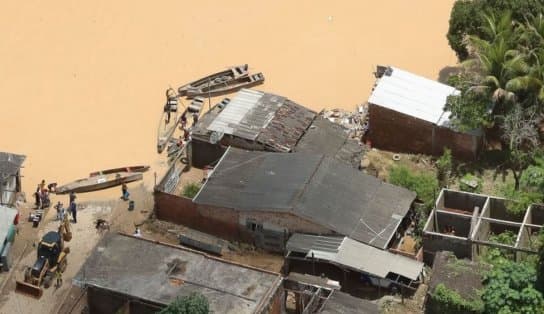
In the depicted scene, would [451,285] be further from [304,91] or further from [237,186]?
[304,91]

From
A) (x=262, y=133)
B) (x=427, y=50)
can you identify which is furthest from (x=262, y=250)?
(x=427, y=50)

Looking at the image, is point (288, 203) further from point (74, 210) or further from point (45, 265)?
point (45, 265)

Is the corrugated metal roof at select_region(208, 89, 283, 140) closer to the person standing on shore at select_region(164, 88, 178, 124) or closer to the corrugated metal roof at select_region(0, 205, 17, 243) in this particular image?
the person standing on shore at select_region(164, 88, 178, 124)

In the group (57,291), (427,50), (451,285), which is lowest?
(57,291)

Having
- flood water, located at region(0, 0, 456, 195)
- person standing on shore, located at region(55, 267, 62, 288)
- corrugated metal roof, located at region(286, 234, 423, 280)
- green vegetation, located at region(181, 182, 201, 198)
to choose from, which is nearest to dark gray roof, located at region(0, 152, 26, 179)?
flood water, located at region(0, 0, 456, 195)

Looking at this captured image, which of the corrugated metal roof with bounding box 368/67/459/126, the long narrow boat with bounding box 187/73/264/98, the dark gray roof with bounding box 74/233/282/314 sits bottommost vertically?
the dark gray roof with bounding box 74/233/282/314

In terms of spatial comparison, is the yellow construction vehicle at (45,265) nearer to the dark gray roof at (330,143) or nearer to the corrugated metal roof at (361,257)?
the corrugated metal roof at (361,257)
